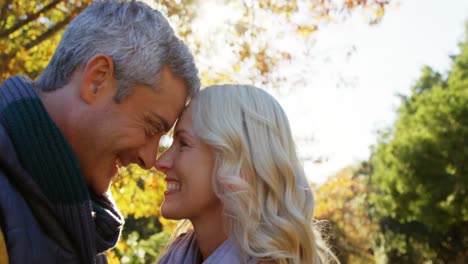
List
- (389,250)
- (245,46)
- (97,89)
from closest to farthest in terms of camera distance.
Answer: (97,89)
(245,46)
(389,250)

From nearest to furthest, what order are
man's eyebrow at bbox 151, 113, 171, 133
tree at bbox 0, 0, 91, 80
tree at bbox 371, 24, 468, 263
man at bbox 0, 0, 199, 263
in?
man at bbox 0, 0, 199, 263
man's eyebrow at bbox 151, 113, 171, 133
tree at bbox 0, 0, 91, 80
tree at bbox 371, 24, 468, 263

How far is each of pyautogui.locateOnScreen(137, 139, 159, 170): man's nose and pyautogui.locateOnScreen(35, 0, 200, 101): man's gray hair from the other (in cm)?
29

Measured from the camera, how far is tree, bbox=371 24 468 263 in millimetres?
26828

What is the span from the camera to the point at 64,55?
8.33 ft

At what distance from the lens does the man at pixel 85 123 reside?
87.9 inches

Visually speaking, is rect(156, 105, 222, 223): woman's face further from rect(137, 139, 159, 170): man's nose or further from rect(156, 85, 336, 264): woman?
rect(137, 139, 159, 170): man's nose

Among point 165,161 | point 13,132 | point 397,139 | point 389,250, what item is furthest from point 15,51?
point 389,250

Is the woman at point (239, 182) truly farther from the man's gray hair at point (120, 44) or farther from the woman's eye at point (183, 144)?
the man's gray hair at point (120, 44)

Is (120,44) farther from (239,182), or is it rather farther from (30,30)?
(30,30)

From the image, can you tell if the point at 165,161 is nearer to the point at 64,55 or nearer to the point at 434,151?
the point at 64,55

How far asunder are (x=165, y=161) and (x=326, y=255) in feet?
2.76

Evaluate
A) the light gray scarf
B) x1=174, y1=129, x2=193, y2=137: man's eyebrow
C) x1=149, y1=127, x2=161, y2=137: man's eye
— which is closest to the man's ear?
x1=149, y1=127, x2=161, y2=137: man's eye

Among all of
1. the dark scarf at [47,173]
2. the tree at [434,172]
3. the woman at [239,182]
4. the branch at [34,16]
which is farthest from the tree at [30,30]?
the tree at [434,172]

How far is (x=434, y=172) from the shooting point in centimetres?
2766
